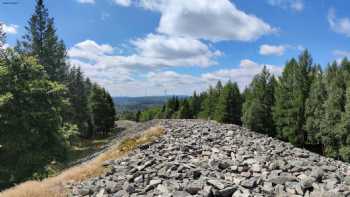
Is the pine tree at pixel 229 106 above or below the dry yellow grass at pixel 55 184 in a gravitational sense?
above

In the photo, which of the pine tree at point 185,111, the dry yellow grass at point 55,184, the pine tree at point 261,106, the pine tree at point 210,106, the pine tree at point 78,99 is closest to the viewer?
the dry yellow grass at point 55,184

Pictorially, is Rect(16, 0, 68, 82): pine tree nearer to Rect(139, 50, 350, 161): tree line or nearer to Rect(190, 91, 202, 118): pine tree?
Rect(139, 50, 350, 161): tree line

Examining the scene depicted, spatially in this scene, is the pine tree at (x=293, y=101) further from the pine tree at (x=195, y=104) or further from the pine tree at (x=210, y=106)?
the pine tree at (x=195, y=104)

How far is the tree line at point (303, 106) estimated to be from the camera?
33156 millimetres

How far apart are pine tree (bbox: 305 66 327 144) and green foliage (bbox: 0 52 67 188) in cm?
2989

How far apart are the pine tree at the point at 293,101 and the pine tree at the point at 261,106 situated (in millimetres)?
2160

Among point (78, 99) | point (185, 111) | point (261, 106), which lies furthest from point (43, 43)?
point (185, 111)

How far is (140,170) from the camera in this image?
11266 mm

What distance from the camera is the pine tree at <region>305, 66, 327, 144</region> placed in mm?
37156

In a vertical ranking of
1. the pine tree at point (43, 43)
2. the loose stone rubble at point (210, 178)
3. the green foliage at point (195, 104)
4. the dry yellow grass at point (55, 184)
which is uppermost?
the pine tree at point (43, 43)

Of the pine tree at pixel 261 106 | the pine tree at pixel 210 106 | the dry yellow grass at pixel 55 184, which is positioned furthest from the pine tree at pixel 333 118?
the pine tree at pixel 210 106

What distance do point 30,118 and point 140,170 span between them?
11.0 m

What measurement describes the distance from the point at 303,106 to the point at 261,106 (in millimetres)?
7525

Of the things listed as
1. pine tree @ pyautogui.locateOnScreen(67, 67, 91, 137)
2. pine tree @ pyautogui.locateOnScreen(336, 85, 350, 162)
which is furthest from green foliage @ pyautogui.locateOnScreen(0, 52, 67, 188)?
pine tree @ pyautogui.locateOnScreen(67, 67, 91, 137)
